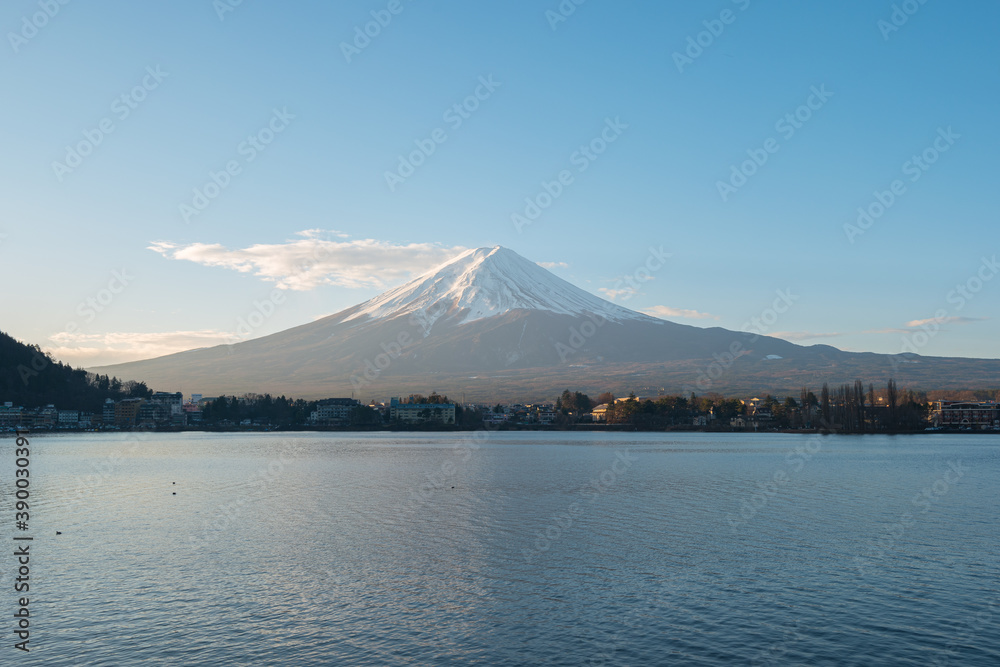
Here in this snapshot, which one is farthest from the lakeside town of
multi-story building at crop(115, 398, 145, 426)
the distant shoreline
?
the distant shoreline

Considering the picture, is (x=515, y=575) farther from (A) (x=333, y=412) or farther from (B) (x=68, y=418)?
(B) (x=68, y=418)

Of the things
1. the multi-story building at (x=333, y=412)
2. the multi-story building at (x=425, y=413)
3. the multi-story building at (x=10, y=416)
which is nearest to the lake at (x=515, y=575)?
Result: the multi-story building at (x=425, y=413)

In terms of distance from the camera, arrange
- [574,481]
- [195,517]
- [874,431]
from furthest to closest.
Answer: [874,431] → [574,481] → [195,517]

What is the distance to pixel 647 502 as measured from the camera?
3884 cm

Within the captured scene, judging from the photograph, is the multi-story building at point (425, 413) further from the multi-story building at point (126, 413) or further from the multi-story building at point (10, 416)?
the multi-story building at point (10, 416)

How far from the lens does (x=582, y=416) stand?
7421 inches

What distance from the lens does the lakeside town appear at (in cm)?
14362

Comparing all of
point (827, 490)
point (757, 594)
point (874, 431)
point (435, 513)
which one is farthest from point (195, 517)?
point (874, 431)

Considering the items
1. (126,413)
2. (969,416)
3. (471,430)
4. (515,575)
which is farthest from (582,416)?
(515,575)

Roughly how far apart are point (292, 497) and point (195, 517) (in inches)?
315

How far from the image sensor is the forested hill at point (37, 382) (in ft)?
552

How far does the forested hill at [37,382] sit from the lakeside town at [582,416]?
282cm

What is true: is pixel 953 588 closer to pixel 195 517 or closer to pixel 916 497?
pixel 916 497

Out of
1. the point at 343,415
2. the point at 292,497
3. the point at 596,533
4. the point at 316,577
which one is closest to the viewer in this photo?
the point at 316,577
